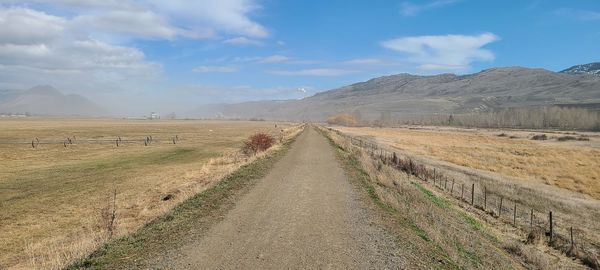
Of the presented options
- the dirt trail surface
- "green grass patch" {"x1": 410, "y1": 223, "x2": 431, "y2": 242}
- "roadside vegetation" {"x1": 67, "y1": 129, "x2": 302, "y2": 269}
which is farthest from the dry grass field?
"green grass patch" {"x1": 410, "y1": 223, "x2": 431, "y2": 242}

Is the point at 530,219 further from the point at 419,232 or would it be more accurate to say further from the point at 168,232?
the point at 168,232

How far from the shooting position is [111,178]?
29922mm

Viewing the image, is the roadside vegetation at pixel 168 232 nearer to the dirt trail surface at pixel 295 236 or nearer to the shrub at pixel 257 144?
the dirt trail surface at pixel 295 236

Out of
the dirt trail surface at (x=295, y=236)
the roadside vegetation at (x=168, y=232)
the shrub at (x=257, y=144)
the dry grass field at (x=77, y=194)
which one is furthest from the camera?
the shrub at (x=257, y=144)

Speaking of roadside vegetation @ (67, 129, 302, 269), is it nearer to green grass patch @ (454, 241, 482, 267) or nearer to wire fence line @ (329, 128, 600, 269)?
green grass patch @ (454, 241, 482, 267)

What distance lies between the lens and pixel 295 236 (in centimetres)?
1035

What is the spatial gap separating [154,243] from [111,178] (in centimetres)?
2221

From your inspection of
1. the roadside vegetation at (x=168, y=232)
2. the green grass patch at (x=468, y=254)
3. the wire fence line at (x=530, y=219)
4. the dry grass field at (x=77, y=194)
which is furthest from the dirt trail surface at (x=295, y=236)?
the wire fence line at (x=530, y=219)

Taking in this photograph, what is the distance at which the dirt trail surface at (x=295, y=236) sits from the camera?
857cm

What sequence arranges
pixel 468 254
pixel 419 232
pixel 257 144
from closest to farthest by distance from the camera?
pixel 468 254
pixel 419 232
pixel 257 144

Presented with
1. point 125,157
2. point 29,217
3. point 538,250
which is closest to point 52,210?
point 29,217

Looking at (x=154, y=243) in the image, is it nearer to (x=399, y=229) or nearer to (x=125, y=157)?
(x=399, y=229)

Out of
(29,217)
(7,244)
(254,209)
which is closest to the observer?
(254,209)

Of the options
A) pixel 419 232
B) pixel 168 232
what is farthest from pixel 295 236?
pixel 419 232
